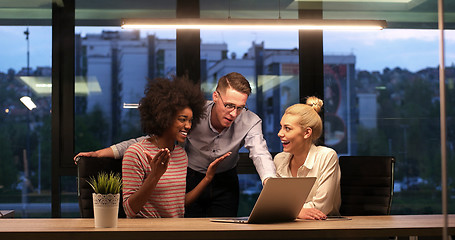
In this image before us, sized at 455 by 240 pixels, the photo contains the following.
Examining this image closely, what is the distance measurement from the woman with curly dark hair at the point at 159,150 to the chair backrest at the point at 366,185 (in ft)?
3.12

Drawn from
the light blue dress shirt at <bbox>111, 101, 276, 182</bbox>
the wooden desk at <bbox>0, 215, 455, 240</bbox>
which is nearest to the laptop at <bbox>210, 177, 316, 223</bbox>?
the wooden desk at <bbox>0, 215, 455, 240</bbox>

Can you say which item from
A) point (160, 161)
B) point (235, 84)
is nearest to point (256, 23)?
point (235, 84)

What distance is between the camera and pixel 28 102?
15.3ft

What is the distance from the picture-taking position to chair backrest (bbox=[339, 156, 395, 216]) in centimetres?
335

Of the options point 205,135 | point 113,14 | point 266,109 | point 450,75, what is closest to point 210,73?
point 266,109

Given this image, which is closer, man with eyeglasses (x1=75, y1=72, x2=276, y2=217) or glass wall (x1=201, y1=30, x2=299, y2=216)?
man with eyeglasses (x1=75, y1=72, x2=276, y2=217)

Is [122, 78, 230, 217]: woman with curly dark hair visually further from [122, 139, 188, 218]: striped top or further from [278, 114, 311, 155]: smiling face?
[278, 114, 311, 155]: smiling face

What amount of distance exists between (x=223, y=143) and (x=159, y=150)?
76cm

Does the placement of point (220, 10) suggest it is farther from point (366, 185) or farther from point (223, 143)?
point (366, 185)

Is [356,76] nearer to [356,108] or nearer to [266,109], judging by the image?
[356,108]

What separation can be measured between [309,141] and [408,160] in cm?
192

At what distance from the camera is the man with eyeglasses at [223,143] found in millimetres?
3406

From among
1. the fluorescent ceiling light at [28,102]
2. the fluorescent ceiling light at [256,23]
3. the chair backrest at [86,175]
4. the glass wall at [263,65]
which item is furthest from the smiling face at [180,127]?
the fluorescent ceiling light at [28,102]

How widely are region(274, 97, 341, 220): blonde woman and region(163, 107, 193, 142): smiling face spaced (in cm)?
55
